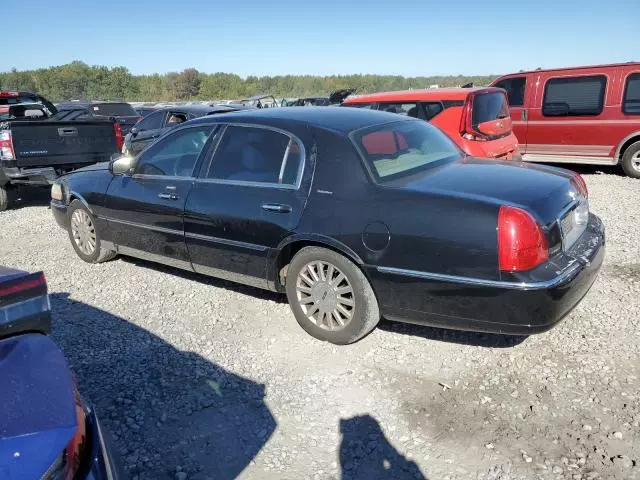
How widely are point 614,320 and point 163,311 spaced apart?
348cm

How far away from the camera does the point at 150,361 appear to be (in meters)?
3.66

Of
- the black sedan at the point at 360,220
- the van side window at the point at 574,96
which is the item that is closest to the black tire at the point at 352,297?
the black sedan at the point at 360,220

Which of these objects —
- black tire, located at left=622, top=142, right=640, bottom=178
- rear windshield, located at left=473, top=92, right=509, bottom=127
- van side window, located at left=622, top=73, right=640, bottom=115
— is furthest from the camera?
black tire, located at left=622, top=142, right=640, bottom=178

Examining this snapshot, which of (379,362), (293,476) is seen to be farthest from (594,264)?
(293,476)

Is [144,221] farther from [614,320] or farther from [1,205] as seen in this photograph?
[1,205]

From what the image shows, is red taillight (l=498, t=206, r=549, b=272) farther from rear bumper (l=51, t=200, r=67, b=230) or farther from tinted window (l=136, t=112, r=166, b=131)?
tinted window (l=136, t=112, r=166, b=131)

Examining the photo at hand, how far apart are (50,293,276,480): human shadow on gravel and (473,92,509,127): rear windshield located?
4.99 m

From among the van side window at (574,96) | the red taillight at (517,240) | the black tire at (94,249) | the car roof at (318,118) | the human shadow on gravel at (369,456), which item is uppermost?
the van side window at (574,96)

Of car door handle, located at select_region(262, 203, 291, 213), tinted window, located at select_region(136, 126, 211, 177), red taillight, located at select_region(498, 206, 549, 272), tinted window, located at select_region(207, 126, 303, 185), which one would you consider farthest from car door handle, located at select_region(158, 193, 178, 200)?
red taillight, located at select_region(498, 206, 549, 272)

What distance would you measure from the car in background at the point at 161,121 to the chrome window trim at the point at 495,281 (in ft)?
23.2

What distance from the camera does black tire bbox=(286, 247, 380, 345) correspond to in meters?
3.52

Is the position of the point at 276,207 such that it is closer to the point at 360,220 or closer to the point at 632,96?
the point at 360,220

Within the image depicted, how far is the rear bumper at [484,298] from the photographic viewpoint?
300 cm

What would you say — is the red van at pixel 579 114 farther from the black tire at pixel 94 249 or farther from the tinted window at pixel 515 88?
the black tire at pixel 94 249
